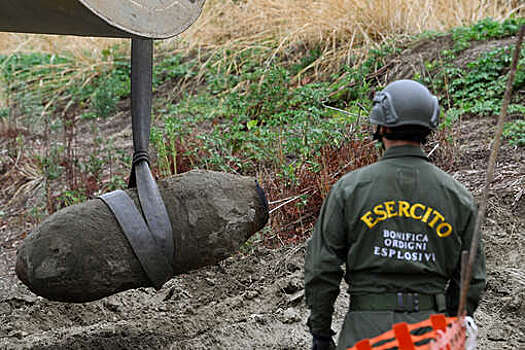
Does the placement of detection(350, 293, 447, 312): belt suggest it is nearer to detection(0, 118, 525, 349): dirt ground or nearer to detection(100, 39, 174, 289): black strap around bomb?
detection(100, 39, 174, 289): black strap around bomb

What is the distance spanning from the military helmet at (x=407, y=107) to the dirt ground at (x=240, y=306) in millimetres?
1544

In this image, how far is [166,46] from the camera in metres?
9.03

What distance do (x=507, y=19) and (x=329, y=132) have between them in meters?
2.90

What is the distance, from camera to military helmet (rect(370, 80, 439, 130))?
2320 millimetres

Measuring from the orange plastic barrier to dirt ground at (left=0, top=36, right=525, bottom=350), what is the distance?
4.64ft

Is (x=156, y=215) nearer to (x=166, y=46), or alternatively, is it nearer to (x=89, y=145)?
(x=89, y=145)

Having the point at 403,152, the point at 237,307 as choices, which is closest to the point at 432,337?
the point at 403,152

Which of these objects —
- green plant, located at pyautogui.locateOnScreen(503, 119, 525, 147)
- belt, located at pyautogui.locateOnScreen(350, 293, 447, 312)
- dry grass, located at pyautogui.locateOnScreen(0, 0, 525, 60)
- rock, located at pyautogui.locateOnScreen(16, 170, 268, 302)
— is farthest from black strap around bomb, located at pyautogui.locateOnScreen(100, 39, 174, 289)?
dry grass, located at pyautogui.locateOnScreen(0, 0, 525, 60)

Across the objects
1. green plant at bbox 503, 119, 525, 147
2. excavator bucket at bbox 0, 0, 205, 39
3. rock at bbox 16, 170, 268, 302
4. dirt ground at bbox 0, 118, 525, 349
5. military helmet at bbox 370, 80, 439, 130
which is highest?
excavator bucket at bbox 0, 0, 205, 39

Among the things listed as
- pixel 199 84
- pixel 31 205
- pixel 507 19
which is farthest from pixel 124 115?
pixel 507 19

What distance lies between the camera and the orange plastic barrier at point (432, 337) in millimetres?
1959

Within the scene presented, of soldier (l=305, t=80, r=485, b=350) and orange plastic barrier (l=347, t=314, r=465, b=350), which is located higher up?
soldier (l=305, t=80, r=485, b=350)

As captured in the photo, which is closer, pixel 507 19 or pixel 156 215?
pixel 156 215

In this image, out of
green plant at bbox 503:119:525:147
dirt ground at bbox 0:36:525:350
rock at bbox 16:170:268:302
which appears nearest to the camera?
rock at bbox 16:170:268:302
